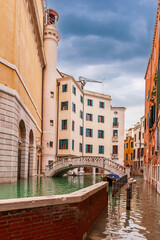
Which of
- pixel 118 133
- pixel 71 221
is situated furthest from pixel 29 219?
pixel 118 133

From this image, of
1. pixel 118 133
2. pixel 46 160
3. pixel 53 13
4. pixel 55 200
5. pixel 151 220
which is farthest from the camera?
pixel 118 133

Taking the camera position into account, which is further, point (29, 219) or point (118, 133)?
point (118, 133)

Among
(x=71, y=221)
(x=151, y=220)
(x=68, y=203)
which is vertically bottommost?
(x=151, y=220)

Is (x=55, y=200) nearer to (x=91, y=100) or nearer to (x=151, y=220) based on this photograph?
(x=151, y=220)

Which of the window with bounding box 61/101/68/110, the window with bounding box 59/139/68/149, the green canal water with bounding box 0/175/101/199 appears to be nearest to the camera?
the green canal water with bounding box 0/175/101/199

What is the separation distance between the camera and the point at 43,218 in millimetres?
5168

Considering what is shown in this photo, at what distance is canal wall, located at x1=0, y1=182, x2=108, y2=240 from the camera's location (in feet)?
15.2

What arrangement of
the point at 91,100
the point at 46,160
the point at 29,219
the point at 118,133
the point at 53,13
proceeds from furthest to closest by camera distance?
1. the point at 118,133
2. the point at 91,100
3. the point at 53,13
4. the point at 46,160
5. the point at 29,219

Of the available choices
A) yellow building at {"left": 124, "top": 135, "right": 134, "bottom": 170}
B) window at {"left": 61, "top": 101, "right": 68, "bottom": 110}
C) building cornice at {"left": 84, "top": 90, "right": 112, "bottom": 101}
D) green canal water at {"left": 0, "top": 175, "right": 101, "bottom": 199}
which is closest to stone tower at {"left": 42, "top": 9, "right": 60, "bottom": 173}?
window at {"left": 61, "top": 101, "right": 68, "bottom": 110}

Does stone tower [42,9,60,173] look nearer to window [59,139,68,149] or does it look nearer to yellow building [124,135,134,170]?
window [59,139,68,149]

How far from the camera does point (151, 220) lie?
980 centimetres

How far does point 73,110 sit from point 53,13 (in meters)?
14.4

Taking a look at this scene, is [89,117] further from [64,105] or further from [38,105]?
[38,105]

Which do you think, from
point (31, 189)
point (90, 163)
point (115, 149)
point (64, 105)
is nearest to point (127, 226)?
point (31, 189)
